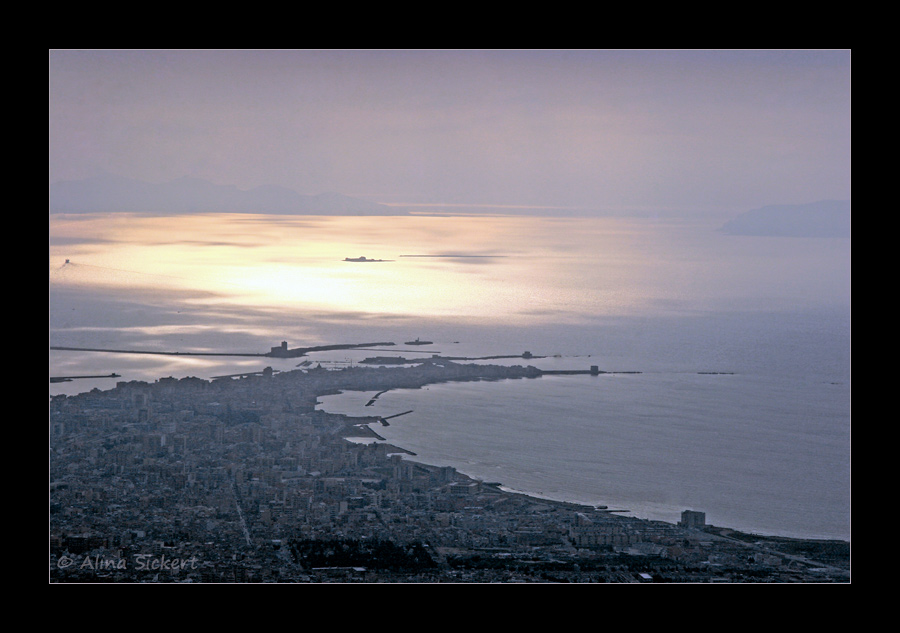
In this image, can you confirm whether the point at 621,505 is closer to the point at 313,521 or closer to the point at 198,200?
the point at 313,521

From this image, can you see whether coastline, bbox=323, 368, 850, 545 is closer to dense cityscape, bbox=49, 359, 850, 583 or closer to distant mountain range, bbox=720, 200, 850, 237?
dense cityscape, bbox=49, 359, 850, 583

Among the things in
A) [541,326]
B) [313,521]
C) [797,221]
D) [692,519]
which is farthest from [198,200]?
[797,221]

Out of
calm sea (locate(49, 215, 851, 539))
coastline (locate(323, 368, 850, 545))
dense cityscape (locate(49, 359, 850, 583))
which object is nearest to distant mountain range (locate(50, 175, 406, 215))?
calm sea (locate(49, 215, 851, 539))

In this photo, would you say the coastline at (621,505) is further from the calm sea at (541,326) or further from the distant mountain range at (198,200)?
the distant mountain range at (198,200)

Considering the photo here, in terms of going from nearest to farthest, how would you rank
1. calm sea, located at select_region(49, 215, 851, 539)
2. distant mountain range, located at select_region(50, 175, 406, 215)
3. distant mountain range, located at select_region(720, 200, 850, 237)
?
calm sea, located at select_region(49, 215, 851, 539)
distant mountain range, located at select_region(50, 175, 406, 215)
distant mountain range, located at select_region(720, 200, 850, 237)

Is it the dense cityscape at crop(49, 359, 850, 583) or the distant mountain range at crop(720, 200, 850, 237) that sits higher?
the distant mountain range at crop(720, 200, 850, 237)
